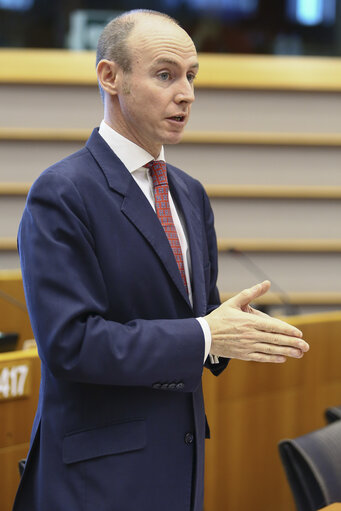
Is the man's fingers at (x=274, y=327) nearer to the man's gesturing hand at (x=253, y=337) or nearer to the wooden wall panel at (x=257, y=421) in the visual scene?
the man's gesturing hand at (x=253, y=337)

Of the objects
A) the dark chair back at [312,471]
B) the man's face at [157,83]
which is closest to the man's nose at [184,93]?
the man's face at [157,83]

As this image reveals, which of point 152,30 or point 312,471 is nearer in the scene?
point 152,30

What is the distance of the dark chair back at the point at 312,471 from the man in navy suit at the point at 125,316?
15.3 inches

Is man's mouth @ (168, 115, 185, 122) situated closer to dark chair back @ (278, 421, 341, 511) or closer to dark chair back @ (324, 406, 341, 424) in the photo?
dark chair back @ (278, 421, 341, 511)

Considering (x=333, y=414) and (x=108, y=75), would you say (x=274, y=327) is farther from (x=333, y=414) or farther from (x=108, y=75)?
(x=333, y=414)

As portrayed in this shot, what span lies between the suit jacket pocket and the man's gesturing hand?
0.20 metres

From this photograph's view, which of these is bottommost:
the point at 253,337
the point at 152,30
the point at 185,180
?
the point at 253,337

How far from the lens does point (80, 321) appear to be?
1061mm

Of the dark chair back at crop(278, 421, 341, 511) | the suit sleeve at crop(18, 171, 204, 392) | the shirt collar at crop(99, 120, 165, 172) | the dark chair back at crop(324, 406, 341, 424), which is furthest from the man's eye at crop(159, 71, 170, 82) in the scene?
the dark chair back at crop(324, 406, 341, 424)

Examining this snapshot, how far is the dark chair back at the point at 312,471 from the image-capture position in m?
1.54

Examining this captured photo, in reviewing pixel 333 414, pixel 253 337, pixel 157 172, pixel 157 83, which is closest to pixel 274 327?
pixel 253 337

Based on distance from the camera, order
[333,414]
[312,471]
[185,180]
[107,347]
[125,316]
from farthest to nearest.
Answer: [333,414], [312,471], [185,180], [125,316], [107,347]

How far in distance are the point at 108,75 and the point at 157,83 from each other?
10cm

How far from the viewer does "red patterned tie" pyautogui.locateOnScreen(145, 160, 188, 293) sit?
47.9 inches
